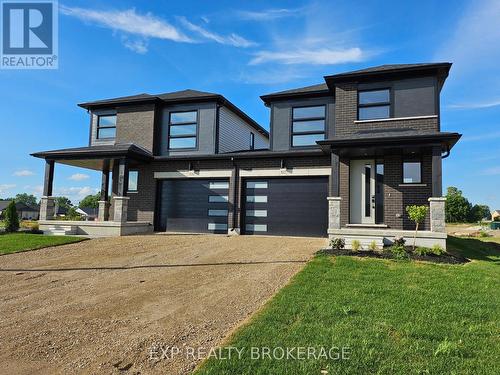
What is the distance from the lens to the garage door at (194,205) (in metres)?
14.3

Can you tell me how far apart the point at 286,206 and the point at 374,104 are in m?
5.17

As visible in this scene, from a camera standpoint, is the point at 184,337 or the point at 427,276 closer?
the point at 184,337

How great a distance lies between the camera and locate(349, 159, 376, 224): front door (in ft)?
38.4

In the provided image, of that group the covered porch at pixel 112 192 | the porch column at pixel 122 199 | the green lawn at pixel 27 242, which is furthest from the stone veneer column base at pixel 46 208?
the porch column at pixel 122 199

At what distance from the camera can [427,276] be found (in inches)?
249

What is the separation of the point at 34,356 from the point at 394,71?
12789 mm

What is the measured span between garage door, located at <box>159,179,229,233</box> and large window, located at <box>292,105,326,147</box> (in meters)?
3.71

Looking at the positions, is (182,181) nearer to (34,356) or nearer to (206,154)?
(206,154)

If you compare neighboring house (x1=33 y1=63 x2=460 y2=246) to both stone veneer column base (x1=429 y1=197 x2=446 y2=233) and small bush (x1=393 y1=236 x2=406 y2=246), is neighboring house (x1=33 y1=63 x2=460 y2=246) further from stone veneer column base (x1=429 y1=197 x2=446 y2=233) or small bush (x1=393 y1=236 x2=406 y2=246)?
small bush (x1=393 y1=236 x2=406 y2=246)

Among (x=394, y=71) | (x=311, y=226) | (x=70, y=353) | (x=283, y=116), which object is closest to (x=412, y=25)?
(x=394, y=71)

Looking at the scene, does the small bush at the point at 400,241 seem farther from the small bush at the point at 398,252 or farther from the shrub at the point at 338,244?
the shrub at the point at 338,244

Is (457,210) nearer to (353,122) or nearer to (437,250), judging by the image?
(353,122)

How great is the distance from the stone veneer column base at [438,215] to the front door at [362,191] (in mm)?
2545

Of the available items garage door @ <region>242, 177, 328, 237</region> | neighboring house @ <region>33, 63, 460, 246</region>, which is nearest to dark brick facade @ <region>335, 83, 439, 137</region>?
neighboring house @ <region>33, 63, 460, 246</region>
